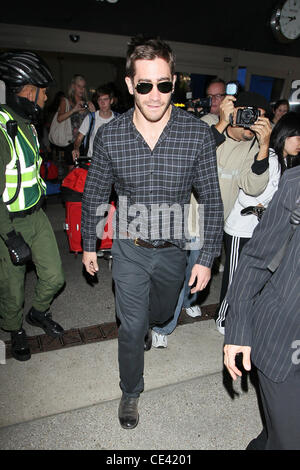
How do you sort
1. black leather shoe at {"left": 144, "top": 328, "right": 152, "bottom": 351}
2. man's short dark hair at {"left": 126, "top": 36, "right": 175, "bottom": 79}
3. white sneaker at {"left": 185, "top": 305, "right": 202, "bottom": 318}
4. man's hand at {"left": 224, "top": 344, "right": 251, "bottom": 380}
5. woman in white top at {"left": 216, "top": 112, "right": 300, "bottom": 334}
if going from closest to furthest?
1. man's hand at {"left": 224, "top": 344, "right": 251, "bottom": 380}
2. man's short dark hair at {"left": 126, "top": 36, "right": 175, "bottom": 79}
3. woman in white top at {"left": 216, "top": 112, "right": 300, "bottom": 334}
4. black leather shoe at {"left": 144, "top": 328, "right": 152, "bottom": 351}
5. white sneaker at {"left": 185, "top": 305, "right": 202, "bottom": 318}

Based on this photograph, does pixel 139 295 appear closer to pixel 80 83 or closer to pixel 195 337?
pixel 195 337

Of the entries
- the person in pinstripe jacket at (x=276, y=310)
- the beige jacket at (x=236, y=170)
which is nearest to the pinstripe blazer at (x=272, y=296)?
the person in pinstripe jacket at (x=276, y=310)

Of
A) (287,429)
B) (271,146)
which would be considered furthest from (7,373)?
(271,146)

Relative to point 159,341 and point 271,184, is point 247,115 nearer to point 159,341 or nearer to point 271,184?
point 271,184

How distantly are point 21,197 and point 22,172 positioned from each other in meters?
0.19

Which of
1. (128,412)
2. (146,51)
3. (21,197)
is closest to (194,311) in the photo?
(128,412)

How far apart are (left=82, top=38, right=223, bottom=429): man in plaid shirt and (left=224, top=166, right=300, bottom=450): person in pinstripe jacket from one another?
824 millimetres

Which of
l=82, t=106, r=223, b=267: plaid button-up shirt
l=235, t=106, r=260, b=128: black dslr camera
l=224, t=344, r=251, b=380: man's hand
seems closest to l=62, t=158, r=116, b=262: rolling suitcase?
l=82, t=106, r=223, b=267: plaid button-up shirt

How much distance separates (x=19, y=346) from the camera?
301 centimetres

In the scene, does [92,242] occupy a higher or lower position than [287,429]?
higher

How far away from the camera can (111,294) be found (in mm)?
4113

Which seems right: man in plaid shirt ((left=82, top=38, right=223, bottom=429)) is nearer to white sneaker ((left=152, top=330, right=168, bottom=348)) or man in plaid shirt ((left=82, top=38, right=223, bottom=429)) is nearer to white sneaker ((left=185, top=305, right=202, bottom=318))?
white sneaker ((left=152, top=330, right=168, bottom=348))

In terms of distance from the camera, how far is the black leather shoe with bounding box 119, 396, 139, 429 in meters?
2.39

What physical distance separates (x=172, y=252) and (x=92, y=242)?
1.87ft
